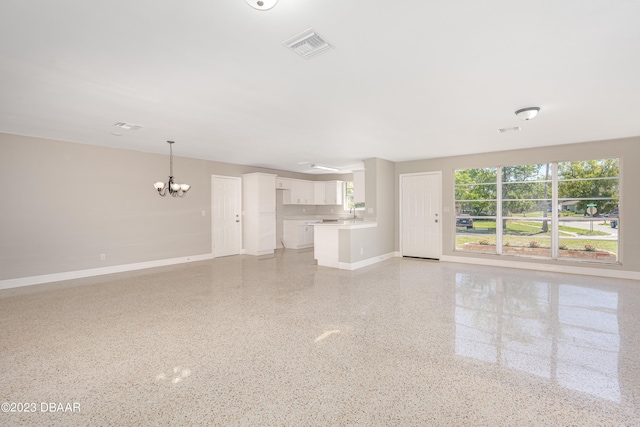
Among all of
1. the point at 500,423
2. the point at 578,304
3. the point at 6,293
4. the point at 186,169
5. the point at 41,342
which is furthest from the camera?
the point at 186,169

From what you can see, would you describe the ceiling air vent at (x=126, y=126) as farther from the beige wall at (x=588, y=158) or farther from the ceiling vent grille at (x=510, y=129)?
the beige wall at (x=588, y=158)

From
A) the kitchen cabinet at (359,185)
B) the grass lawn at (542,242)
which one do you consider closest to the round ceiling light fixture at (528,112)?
the grass lawn at (542,242)

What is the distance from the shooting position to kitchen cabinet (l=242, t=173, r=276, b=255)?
796cm

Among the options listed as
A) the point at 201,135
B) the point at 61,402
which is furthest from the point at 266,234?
the point at 61,402

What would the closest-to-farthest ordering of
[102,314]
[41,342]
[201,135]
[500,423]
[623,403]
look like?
[500,423] < [623,403] < [41,342] < [102,314] < [201,135]

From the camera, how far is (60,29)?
202 cm

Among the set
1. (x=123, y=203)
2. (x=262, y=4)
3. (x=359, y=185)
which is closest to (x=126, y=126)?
(x=123, y=203)

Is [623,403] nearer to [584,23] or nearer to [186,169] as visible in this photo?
[584,23]

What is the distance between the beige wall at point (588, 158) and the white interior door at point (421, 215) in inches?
6.3

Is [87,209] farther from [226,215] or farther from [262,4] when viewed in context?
[262,4]

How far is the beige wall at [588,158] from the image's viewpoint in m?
5.13

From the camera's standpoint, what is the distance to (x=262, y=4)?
173cm

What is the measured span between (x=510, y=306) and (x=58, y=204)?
24.2 feet

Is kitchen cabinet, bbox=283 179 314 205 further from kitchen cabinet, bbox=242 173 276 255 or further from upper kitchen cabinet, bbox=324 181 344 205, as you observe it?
kitchen cabinet, bbox=242 173 276 255
